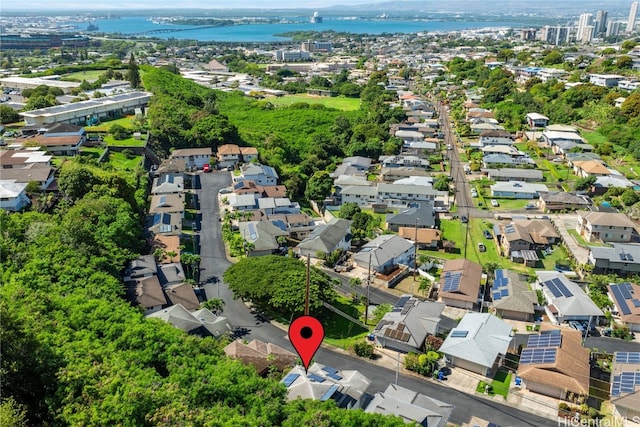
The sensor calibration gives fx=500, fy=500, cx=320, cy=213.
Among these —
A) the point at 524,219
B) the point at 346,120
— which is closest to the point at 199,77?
the point at 346,120

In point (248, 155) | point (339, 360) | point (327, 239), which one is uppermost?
point (248, 155)

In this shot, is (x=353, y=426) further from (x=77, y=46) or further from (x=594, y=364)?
(x=77, y=46)

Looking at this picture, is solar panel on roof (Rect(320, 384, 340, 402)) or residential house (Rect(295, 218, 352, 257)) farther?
residential house (Rect(295, 218, 352, 257))

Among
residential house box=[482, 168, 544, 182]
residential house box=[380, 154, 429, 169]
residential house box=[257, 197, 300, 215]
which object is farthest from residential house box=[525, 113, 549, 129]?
residential house box=[257, 197, 300, 215]

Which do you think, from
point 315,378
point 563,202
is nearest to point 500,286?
point 315,378

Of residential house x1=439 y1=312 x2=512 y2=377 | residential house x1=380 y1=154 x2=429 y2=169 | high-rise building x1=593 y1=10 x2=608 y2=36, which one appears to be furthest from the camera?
high-rise building x1=593 y1=10 x2=608 y2=36

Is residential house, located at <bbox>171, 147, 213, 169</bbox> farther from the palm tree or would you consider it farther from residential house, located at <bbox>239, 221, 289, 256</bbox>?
the palm tree

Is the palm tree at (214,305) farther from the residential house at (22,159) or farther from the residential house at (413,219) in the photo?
the residential house at (22,159)

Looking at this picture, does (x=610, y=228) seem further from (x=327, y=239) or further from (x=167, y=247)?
(x=167, y=247)
